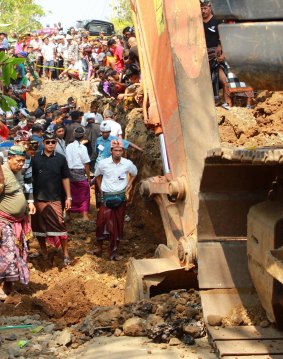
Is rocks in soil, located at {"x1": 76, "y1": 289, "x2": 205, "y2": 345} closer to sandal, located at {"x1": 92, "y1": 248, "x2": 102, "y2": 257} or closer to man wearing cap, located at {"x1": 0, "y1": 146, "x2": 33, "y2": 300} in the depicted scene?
man wearing cap, located at {"x1": 0, "y1": 146, "x2": 33, "y2": 300}

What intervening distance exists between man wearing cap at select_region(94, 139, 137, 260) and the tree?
1633 inches

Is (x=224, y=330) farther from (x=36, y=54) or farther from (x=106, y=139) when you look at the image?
(x=36, y=54)

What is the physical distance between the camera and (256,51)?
2502 mm

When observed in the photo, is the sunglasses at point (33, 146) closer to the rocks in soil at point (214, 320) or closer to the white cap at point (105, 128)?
the white cap at point (105, 128)

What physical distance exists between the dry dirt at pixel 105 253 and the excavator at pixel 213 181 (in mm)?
820

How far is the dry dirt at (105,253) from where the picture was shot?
7.57 meters

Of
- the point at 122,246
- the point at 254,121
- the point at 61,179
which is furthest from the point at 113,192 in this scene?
the point at 254,121

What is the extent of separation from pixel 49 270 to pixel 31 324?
3499mm

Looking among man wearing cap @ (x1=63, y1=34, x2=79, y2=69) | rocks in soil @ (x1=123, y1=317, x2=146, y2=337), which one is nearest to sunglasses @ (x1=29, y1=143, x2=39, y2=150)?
rocks in soil @ (x1=123, y1=317, x2=146, y2=337)

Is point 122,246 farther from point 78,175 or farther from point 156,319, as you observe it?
point 156,319

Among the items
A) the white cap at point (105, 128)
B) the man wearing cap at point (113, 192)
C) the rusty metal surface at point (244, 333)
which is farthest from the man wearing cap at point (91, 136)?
the rusty metal surface at point (244, 333)

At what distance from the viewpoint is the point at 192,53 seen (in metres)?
6.05

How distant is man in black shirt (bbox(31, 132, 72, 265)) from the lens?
9797 millimetres

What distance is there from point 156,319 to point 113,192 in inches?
206
